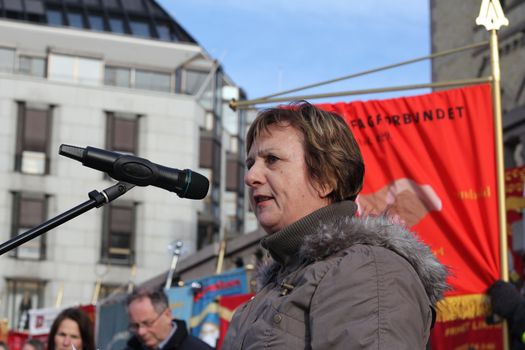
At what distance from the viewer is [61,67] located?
48.5 metres

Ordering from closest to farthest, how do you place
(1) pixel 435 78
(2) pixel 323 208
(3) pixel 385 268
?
(3) pixel 385 268 → (2) pixel 323 208 → (1) pixel 435 78

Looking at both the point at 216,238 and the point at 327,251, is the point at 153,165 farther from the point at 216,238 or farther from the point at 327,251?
the point at 216,238

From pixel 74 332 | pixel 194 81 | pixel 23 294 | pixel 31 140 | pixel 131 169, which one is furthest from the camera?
pixel 194 81

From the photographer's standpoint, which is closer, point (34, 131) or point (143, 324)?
point (143, 324)

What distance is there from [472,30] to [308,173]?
23.3 meters

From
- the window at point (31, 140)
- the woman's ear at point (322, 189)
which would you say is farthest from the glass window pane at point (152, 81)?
the woman's ear at point (322, 189)

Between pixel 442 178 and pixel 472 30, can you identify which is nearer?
pixel 442 178

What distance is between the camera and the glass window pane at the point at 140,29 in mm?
50388

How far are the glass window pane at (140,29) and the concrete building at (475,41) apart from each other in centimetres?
2398

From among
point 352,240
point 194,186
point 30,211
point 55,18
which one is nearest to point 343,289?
point 352,240

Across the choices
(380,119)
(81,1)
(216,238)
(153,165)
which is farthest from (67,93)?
(153,165)

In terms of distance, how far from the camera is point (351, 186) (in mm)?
3475

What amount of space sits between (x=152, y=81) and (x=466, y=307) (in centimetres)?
4432

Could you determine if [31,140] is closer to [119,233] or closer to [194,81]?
[119,233]
